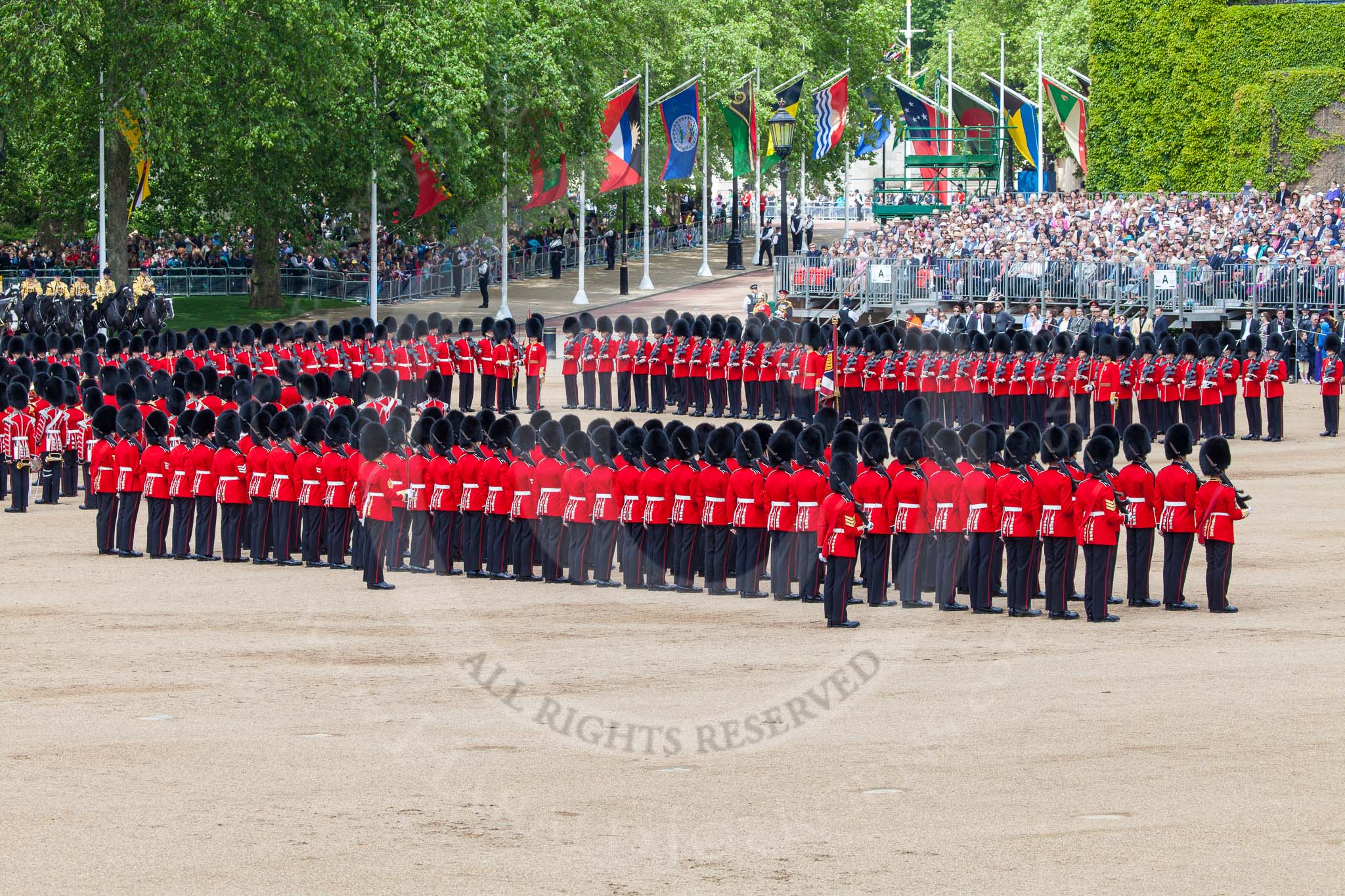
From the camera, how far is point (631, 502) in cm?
1499

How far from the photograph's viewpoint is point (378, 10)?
36.2 m

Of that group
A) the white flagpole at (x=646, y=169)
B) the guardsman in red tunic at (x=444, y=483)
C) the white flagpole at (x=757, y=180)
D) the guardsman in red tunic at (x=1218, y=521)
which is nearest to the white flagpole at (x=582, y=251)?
the white flagpole at (x=646, y=169)

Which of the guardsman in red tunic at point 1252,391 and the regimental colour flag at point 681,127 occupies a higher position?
the regimental colour flag at point 681,127

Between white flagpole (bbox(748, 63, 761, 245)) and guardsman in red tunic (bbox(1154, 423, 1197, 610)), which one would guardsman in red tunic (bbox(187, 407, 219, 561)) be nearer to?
guardsman in red tunic (bbox(1154, 423, 1197, 610))

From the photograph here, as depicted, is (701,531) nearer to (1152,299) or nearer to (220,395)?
(220,395)

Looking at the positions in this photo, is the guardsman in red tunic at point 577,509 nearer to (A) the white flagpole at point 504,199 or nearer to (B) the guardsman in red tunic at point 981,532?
(B) the guardsman in red tunic at point 981,532

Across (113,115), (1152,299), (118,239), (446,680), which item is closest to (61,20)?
(113,115)

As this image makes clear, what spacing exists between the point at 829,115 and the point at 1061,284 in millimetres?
13764

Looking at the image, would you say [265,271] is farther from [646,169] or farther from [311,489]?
[311,489]

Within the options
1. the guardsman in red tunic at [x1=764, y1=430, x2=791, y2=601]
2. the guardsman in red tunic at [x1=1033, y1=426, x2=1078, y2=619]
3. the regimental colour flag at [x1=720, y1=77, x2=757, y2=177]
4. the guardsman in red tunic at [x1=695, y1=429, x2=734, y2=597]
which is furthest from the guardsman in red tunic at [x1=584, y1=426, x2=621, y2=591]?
the regimental colour flag at [x1=720, y1=77, x2=757, y2=177]

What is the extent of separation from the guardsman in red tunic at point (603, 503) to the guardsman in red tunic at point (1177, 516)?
3655 millimetres

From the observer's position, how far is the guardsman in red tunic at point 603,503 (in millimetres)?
15023

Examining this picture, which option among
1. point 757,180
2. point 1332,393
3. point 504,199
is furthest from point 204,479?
point 757,180

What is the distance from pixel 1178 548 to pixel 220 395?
1066 centimetres
